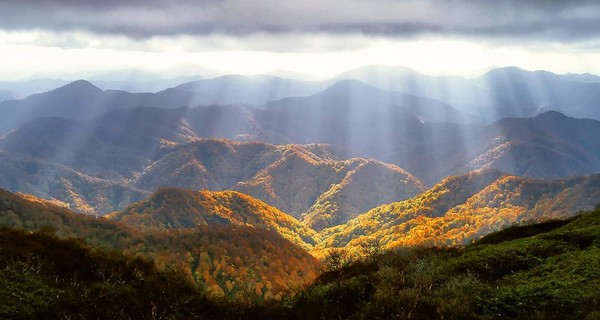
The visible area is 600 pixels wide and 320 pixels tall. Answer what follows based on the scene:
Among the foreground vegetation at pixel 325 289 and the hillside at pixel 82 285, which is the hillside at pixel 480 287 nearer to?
the foreground vegetation at pixel 325 289

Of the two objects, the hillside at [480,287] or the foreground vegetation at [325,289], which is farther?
the hillside at [480,287]

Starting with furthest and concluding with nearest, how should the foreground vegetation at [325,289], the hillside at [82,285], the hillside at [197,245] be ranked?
the hillside at [197,245] < the foreground vegetation at [325,289] < the hillside at [82,285]

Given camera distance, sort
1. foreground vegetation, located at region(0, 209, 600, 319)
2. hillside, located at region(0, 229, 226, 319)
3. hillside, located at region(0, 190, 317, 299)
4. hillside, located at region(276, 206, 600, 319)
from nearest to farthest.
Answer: hillside, located at region(0, 229, 226, 319), foreground vegetation, located at region(0, 209, 600, 319), hillside, located at region(276, 206, 600, 319), hillside, located at region(0, 190, 317, 299)

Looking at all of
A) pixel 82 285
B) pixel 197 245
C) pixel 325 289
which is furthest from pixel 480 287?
pixel 197 245

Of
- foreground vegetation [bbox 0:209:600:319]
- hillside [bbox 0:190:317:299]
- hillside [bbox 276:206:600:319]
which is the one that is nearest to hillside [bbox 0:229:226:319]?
foreground vegetation [bbox 0:209:600:319]

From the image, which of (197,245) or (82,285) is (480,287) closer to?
(82,285)

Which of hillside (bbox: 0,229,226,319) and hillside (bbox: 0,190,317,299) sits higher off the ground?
hillside (bbox: 0,229,226,319)

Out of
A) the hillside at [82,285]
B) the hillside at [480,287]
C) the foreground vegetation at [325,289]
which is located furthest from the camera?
the hillside at [480,287]

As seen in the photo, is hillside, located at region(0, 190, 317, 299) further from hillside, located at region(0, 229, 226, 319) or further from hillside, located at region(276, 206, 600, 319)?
hillside, located at region(276, 206, 600, 319)

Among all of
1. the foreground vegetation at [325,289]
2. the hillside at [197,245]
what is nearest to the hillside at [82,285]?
the foreground vegetation at [325,289]

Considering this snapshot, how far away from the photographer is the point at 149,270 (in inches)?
612

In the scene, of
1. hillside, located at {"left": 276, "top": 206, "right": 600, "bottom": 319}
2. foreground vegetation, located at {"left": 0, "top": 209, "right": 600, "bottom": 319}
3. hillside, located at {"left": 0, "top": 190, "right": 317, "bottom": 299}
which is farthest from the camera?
hillside, located at {"left": 0, "top": 190, "right": 317, "bottom": 299}

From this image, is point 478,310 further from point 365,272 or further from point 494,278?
point 365,272

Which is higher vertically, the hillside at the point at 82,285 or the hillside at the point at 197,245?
the hillside at the point at 82,285
